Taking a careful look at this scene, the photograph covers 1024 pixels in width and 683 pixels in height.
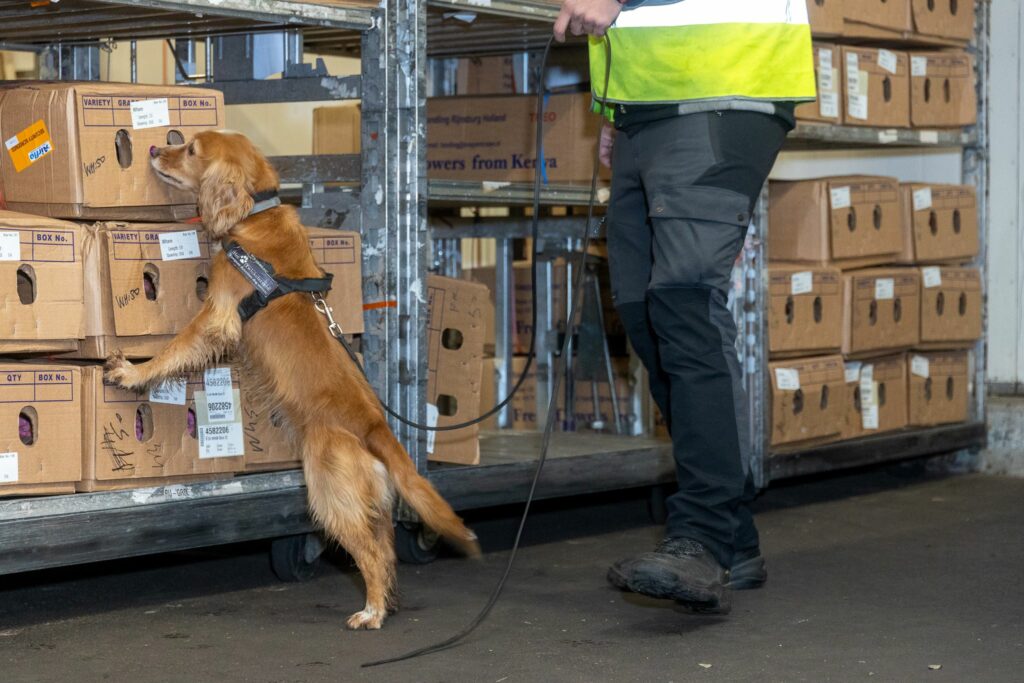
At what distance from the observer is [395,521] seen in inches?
148

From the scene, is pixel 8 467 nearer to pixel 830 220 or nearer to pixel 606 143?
pixel 606 143

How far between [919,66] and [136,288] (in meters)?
3.32

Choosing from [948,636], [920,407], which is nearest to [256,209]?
[948,636]

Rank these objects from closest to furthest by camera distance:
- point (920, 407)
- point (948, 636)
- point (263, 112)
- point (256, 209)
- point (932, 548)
→ point (948, 636) → point (256, 209) → point (932, 548) → point (920, 407) → point (263, 112)

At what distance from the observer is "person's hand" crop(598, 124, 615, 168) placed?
3.65 m

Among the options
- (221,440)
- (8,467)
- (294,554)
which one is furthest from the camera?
(294,554)

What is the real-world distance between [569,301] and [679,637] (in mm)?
2402

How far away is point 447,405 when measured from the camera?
423 cm

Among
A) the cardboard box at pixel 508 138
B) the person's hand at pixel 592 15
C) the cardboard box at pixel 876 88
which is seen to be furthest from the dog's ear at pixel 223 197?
the cardboard box at pixel 876 88

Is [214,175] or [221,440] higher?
[214,175]

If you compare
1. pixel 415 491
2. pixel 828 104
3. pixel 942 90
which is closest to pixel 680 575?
pixel 415 491

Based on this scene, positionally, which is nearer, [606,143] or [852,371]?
[606,143]

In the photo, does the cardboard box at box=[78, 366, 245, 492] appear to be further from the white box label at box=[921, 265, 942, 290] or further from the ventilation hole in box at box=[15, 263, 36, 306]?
the white box label at box=[921, 265, 942, 290]

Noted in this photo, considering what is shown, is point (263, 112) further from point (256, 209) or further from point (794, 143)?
point (256, 209)
